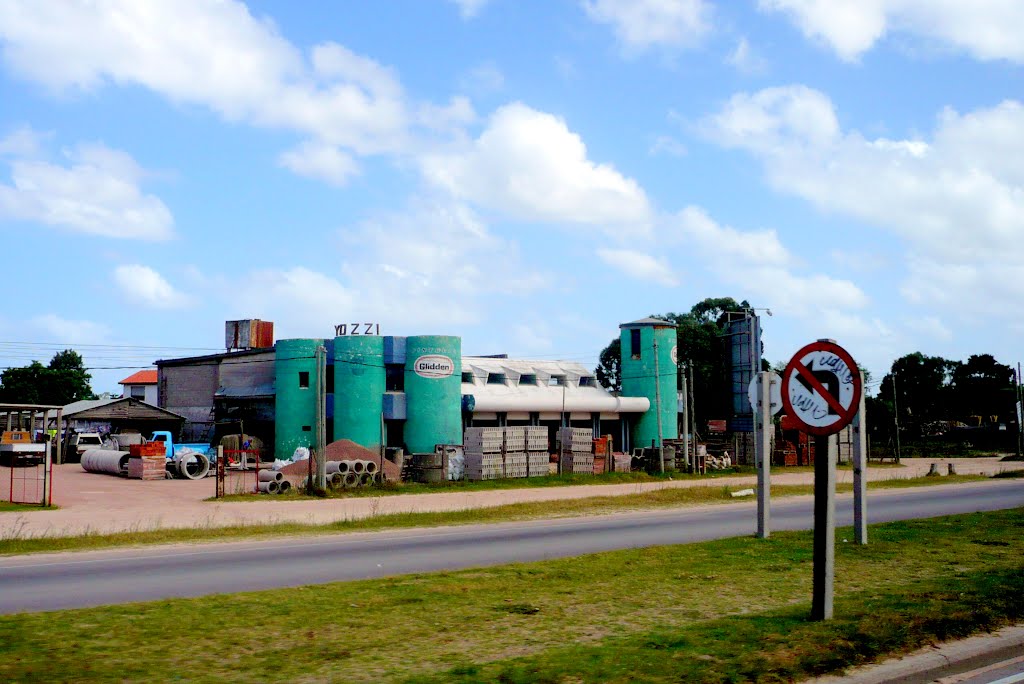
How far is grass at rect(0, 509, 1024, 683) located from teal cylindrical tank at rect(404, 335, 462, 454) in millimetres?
40794

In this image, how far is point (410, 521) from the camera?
Answer: 23891mm

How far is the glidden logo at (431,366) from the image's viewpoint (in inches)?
2117

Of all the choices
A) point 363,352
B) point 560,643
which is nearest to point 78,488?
point 363,352

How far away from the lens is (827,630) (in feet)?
26.7

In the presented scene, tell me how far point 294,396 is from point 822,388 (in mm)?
49264

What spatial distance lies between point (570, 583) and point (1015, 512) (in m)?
13.4

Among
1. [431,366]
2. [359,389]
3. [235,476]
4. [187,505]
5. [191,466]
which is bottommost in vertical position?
[187,505]

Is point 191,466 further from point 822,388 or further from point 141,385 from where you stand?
point 141,385

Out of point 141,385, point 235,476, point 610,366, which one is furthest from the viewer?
point 141,385

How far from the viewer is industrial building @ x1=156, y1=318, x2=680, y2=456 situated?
53781mm

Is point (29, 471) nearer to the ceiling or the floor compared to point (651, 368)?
nearer to the floor

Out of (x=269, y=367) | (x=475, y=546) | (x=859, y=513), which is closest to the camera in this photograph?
(x=859, y=513)

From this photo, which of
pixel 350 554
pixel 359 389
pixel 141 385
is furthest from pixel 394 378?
pixel 141 385

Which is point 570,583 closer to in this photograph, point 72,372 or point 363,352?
point 363,352
